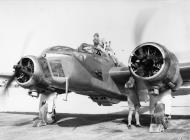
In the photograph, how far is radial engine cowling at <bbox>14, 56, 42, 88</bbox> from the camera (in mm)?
12156

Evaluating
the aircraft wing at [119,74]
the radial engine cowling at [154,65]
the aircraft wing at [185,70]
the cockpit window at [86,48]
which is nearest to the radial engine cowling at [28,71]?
the cockpit window at [86,48]

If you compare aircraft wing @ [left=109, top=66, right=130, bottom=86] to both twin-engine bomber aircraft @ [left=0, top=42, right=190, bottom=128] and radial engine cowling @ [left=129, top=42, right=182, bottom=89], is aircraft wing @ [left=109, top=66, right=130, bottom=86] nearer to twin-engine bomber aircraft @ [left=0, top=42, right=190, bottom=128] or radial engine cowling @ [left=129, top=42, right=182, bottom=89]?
twin-engine bomber aircraft @ [left=0, top=42, right=190, bottom=128]

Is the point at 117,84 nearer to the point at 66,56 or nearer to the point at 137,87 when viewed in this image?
the point at 137,87

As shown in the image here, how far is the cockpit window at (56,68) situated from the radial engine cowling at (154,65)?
2.77 m

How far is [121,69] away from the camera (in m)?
13.3

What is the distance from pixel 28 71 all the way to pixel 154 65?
555 cm

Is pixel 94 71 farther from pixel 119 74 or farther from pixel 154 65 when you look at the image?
pixel 154 65

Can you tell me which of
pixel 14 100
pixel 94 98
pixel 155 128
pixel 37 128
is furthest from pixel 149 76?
pixel 14 100

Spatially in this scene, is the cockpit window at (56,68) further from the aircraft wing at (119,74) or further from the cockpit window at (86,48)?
the aircraft wing at (119,74)

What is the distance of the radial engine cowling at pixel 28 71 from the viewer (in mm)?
12156

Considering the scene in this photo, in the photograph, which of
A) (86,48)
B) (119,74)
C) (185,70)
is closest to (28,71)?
(86,48)

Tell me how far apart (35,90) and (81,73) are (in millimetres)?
3175

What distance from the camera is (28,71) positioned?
12.5 metres

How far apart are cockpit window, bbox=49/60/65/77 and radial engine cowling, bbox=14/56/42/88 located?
1600 millimetres
